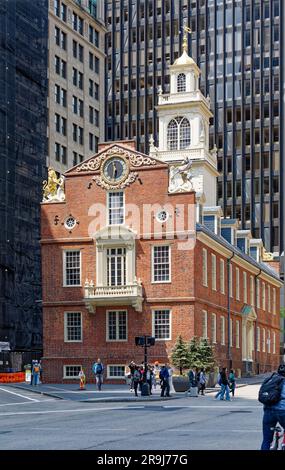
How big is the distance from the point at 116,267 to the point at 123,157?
22.2 feet

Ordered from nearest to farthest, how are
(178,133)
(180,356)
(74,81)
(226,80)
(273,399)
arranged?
1. (273,399)
2. (180,356)
3. (178,133)
4. (74,81)
5. (226,80)

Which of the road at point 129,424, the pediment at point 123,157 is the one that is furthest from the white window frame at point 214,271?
the road at point 129,424

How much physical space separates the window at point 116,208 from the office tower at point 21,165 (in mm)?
19106

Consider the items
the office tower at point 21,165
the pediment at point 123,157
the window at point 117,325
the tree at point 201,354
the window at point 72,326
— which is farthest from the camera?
the office tower at point 21,165

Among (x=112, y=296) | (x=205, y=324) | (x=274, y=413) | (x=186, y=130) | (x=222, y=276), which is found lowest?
(x=274, y=413)

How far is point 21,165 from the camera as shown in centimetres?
7719

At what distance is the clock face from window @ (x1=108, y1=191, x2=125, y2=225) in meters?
0.88

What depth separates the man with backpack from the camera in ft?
38.5

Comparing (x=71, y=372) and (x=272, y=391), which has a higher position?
(x=272, y=391)

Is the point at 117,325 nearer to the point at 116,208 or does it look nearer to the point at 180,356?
the point at 180,356

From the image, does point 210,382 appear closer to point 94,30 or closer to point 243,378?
point 243,378

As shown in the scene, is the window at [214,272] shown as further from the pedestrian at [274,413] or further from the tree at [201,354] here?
the pedestrian at [274,413]

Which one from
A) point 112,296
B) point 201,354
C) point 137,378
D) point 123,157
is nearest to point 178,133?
point 123,157

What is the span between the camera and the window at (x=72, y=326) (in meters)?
56.2
